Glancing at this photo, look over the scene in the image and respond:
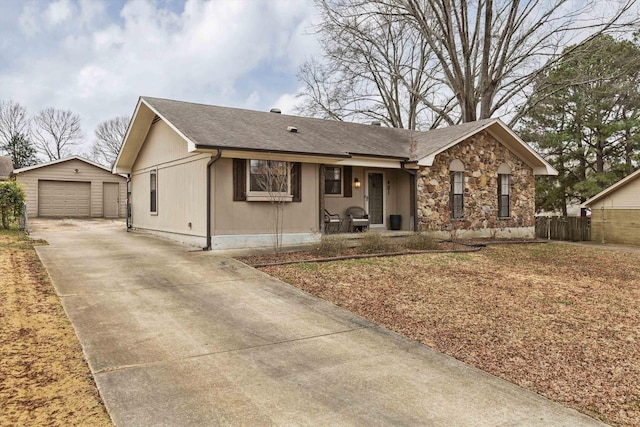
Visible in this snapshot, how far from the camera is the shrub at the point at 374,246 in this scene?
1024cm

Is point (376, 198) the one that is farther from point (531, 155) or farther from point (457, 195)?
point (531, 155)

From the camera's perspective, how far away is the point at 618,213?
1714 cm

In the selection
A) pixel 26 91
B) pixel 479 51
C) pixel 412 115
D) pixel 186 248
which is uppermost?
pixel 26 91

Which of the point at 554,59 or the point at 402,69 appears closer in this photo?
the point at 554,59

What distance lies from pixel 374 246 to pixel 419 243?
1703 mm

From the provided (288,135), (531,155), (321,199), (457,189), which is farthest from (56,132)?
(531,155)

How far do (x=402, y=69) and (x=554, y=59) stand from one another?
29.9 ft

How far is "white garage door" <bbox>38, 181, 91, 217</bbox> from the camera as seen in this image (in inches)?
822

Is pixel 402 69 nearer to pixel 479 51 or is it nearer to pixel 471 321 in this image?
pixel 479 51

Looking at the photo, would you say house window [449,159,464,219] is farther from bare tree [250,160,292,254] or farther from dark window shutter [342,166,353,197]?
bare tree [250,160,292,254]

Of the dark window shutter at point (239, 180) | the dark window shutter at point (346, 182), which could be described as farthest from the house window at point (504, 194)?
the dark window shutter at point (239, 180)

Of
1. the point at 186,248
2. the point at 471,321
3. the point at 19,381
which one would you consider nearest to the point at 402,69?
the point at 186,248

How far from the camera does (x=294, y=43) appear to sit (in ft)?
69.0

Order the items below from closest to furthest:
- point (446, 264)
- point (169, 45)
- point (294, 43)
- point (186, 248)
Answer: point (446, 264), point (186, 248), point (169, 45), point (294, 43)
